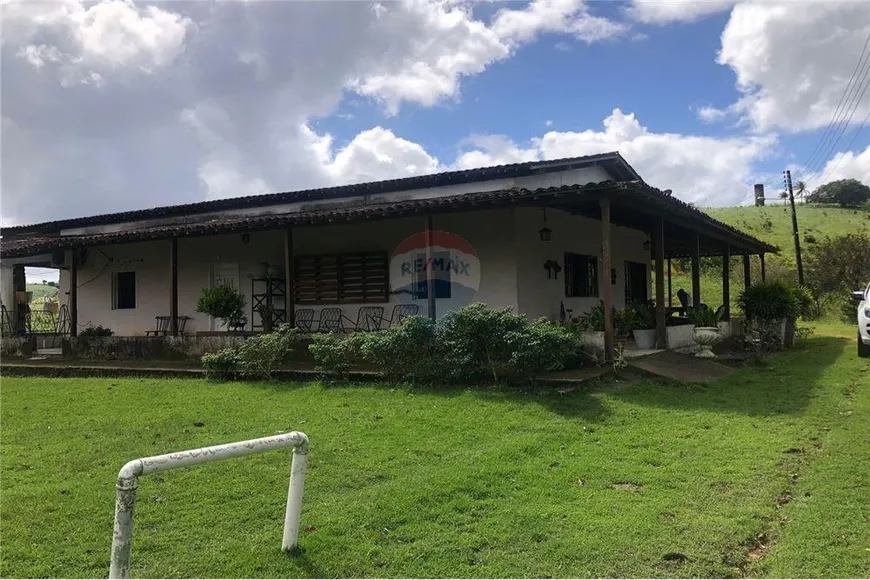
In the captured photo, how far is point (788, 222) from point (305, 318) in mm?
44441

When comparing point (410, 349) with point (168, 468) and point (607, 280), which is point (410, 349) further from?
point (168, 468)

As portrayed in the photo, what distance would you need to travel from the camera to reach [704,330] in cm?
1214

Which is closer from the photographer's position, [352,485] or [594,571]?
[594,571]

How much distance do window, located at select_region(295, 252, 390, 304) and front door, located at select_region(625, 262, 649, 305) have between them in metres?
7.13

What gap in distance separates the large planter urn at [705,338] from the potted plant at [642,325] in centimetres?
92

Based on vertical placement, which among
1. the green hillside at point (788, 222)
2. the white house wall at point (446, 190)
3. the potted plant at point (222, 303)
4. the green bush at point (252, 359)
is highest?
the green hillside at point (788, 222)

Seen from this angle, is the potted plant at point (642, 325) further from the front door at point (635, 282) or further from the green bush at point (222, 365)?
the green bush at point (222, 365)

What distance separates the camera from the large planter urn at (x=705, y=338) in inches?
477

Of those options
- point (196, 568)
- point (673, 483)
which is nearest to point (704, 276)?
point (673, 483)

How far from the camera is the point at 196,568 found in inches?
132

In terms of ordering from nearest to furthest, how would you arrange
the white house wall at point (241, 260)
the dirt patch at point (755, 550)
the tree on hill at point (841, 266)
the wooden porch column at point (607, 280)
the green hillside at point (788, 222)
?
the dirt patch at point (755, 550) < the wooden porch column at point (607, 280) < the white house wall at point (241, 260) < the tree on hill at point (841, 266) < the green hillside at point (788, 222)

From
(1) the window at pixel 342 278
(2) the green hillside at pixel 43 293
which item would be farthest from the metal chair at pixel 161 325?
(2) the green hillside at pixel 43 293

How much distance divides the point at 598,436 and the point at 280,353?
→ 587cm

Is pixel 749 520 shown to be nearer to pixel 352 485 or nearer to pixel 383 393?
pixel 352 485
